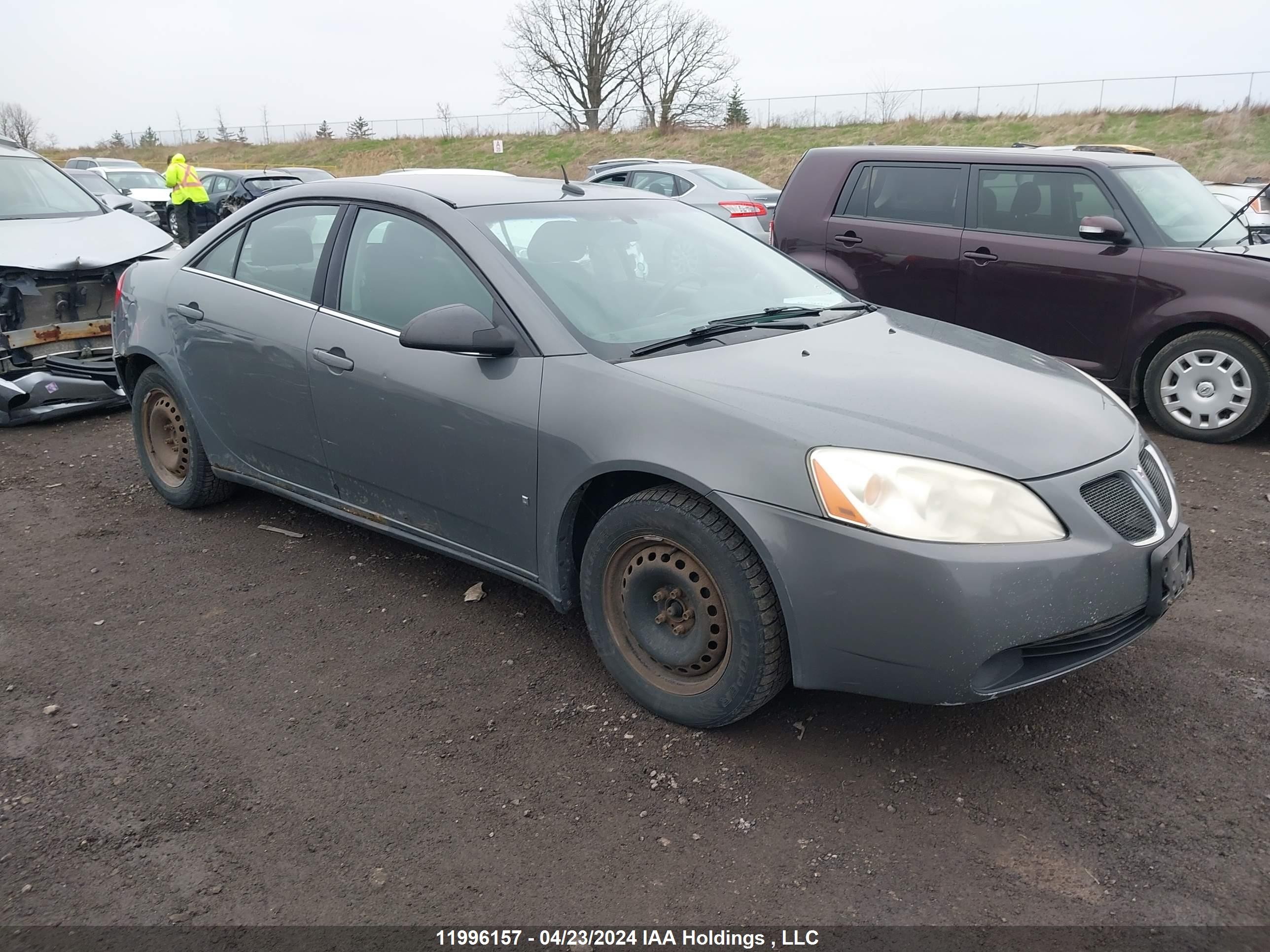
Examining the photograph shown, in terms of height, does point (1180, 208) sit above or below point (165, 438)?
above

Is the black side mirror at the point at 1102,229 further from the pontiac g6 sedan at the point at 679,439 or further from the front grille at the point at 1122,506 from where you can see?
the front grille at the point at 1122,506

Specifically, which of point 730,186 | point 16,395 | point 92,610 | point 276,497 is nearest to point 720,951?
point 92,610

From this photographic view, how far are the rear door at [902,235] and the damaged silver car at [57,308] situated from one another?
514cm

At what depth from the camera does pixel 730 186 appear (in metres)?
13.8

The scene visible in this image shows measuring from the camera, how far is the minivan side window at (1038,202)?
6621 mm

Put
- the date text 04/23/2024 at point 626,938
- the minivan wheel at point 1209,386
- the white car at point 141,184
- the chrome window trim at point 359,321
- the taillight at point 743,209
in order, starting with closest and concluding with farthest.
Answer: the date text 04/23/2024 at point 626,938 < the chrome window trim at point 359,321 < the minivan wheel at point 1209,386 < the taillight at point 743,209 < the white car at point 141,184

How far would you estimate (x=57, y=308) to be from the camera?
6945mm

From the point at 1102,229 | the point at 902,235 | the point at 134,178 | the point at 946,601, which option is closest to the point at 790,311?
the point at 946,601

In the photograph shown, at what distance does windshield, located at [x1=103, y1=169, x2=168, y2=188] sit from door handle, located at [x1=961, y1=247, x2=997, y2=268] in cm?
2116

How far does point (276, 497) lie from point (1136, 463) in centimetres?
412

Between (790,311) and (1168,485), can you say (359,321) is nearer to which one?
(790,311)

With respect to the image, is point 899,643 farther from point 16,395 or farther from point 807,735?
point 16,395

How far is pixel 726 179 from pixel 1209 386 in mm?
9066

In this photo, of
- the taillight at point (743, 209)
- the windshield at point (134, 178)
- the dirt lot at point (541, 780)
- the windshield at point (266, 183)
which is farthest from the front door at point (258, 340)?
the windshield at point (134, 178)
